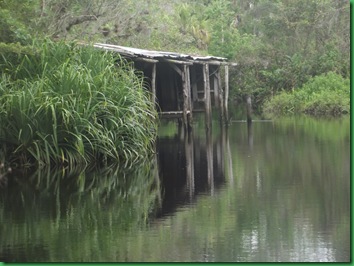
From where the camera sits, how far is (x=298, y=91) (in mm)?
36375

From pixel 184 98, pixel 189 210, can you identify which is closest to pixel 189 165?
pixel 189 210

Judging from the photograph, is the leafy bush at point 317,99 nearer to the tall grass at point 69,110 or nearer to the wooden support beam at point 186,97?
the wooden support beam at point 186,97

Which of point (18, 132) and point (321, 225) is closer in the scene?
point (321, 225)

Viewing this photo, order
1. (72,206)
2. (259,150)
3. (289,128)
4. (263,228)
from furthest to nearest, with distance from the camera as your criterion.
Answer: (289,128)
(259,150)
(72,206)
(263,228)

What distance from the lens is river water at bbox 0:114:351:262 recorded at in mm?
7922

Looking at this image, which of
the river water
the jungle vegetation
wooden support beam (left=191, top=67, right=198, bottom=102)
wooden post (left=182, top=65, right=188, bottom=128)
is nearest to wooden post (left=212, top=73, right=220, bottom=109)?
wooden support beam (left=191, top=67, right=198, bottom=102)

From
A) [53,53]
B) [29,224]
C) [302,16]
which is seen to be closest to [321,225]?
[29,224]

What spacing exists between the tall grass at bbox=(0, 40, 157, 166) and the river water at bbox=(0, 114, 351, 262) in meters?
0.59

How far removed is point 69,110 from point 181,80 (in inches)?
486

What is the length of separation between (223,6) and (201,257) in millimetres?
37978

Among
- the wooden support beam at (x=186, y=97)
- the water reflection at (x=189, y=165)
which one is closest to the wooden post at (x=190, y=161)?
the water reflection at (x=189, y=165)

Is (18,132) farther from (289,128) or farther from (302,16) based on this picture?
(302,16)

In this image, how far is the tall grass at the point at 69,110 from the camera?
48.8 ft

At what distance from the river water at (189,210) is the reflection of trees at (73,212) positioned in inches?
0.5
